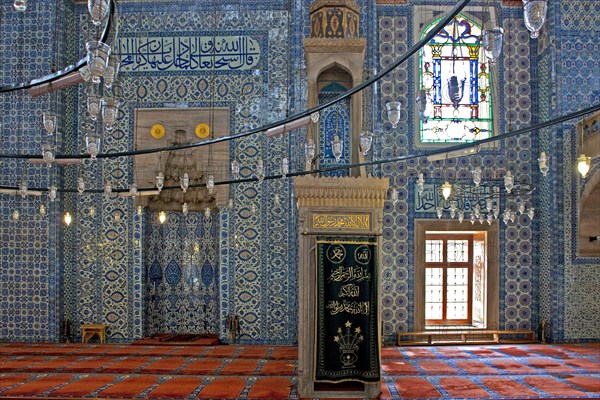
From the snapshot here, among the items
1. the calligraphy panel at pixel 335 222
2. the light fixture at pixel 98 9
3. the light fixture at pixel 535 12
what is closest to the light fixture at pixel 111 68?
the light fixture at pixel 98 9

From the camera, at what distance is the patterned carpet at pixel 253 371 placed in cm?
475

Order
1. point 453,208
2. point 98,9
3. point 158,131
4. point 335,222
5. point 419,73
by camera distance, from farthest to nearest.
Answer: point 419,73, point 158,131, point 453,208, point 335,222, point 98,9

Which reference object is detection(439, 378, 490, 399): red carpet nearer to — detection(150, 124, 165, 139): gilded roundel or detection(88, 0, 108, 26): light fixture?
detection(88, 0, 108, 26): light fixture

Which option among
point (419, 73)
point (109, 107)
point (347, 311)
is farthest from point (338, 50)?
point (419, 73)

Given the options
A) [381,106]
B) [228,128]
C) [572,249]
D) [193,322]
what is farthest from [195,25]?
[572,249]

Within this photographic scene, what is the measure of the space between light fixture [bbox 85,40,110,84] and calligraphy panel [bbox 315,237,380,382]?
2440 mm

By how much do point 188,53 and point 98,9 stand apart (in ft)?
18.6

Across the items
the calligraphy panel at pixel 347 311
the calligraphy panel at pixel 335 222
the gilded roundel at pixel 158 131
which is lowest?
the calligraphy panel at pixel 347 311

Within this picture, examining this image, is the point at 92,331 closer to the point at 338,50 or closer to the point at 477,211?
the point at 338,50

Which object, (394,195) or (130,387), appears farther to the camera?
(394,195)

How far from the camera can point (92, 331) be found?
7.43 meters

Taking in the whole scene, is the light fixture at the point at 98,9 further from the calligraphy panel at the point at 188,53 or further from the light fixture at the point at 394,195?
the light fixture at the point at 394,195

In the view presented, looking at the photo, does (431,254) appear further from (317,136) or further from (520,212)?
(317,136)

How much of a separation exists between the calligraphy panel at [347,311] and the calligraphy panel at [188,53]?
12.8 ft
